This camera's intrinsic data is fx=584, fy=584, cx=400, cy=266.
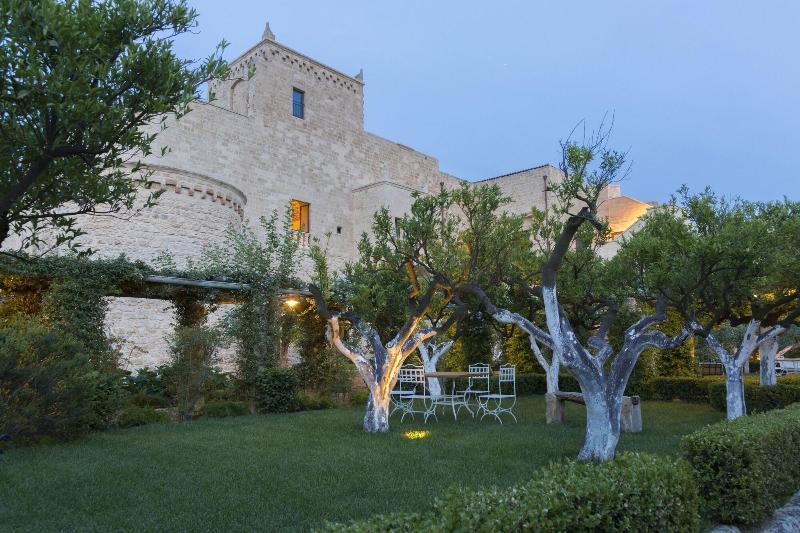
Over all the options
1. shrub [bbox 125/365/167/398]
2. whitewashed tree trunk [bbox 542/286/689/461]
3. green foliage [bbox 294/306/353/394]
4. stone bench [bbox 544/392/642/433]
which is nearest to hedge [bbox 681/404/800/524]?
whitewashed tree trunk [bbox 542/286/689/461]

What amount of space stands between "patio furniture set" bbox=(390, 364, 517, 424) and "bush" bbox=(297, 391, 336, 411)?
1531 mm

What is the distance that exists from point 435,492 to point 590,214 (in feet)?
10.8

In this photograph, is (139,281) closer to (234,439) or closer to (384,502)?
(234,439)

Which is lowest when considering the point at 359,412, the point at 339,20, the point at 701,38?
the point at 359,412

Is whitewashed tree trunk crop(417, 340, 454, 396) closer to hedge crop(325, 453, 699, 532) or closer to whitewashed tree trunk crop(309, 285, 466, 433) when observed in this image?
whitewashed tree trunk crop(309, 285, 466, 433)

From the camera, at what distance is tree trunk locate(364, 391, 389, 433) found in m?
9.41

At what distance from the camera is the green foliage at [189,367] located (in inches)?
439

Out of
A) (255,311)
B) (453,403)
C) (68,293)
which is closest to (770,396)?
(453,403)

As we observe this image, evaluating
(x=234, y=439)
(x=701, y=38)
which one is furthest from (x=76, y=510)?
(x=701, y=38)

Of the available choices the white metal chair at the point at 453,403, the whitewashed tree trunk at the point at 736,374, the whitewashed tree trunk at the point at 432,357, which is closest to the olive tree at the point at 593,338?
the whitewashed tree trunk at the point at 736,374

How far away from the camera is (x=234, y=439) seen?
8.51 m

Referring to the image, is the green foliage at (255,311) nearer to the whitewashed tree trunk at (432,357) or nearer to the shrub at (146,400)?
the shrub at (146,400)

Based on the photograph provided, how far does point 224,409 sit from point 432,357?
19.4 feet

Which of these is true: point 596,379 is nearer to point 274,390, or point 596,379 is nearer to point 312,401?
point 274,390
